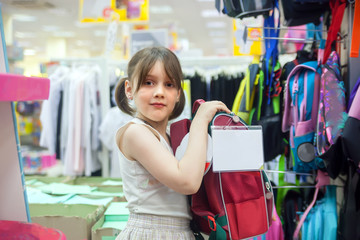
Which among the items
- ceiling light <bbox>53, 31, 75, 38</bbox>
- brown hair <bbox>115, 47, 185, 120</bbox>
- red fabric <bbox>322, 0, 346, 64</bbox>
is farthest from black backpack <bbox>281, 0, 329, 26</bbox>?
ceiling light <bbox>53, 31, 75, 38</bbox>

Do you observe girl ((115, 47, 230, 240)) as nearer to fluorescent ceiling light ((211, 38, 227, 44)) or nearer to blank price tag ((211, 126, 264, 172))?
blank price tag ((211, 126, 264, 172))

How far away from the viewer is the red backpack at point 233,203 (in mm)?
957

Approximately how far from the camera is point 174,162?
0.92 metres

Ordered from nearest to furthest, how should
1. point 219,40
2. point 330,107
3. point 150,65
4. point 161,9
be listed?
point 150,65, point 330,107, point 161,9, point 219,40

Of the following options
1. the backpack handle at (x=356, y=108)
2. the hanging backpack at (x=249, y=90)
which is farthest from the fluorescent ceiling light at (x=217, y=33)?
the backpack handle at (x=356, y=108)

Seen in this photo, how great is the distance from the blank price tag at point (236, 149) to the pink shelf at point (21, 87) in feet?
1.51

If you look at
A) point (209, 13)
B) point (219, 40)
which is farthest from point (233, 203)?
point (219, 40)

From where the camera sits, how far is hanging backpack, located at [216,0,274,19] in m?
1.90

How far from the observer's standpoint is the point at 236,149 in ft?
3.00

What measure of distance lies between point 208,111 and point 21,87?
0.56 meters

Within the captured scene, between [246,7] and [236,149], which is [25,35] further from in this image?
[236,149]

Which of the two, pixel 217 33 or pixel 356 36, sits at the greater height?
pixel 217 33

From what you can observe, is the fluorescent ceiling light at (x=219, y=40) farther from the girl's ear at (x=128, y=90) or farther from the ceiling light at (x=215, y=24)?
the girl's ear at (x=128, y=90)

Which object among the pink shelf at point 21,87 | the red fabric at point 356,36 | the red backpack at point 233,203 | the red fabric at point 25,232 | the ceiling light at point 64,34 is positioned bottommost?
the red backpack at point 233,203
